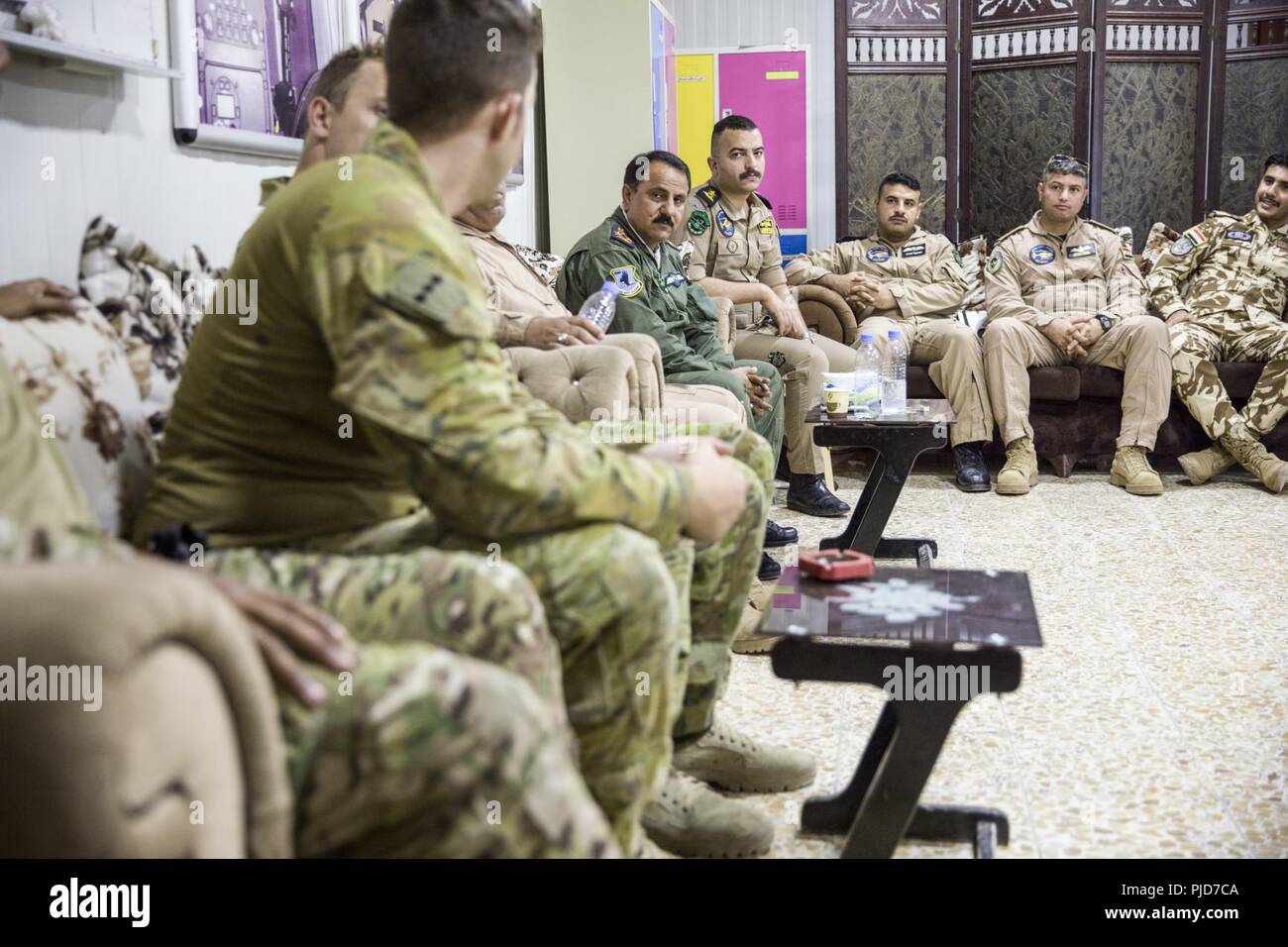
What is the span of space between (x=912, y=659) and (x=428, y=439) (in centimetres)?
69

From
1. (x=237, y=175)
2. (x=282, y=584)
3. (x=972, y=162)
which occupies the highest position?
(x=972, y=162)

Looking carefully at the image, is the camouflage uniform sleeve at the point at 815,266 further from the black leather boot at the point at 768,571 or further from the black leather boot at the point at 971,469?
the black leather boot at the point at 768,571

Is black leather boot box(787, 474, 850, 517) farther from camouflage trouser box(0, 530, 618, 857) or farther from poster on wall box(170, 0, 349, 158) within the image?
camouflage trouser box(0, 530, 618, 857)

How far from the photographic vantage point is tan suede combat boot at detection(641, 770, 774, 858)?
177 cm

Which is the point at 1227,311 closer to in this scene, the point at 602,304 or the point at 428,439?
the point at 602,304

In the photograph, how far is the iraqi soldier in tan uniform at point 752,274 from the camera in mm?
4570

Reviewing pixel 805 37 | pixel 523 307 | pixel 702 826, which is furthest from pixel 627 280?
pixel 805 37

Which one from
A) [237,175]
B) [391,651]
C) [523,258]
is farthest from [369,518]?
[523,258]

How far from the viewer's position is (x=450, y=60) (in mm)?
1436

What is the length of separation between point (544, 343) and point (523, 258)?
62cm
